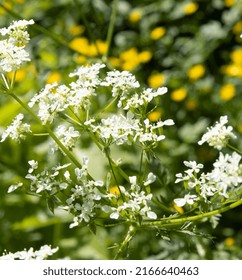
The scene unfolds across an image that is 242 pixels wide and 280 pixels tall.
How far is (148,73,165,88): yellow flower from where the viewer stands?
514cm

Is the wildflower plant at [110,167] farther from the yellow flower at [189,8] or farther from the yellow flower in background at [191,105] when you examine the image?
the yellow flower at [189,8]

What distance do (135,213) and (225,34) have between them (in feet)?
11.6

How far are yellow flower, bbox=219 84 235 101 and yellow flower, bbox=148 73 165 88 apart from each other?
555 mm

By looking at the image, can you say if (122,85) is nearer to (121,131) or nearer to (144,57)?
(121,131)

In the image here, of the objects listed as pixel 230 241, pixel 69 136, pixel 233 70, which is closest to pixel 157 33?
pixel 233 70

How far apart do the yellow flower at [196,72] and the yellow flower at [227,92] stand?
247mm

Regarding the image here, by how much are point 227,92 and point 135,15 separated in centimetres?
142

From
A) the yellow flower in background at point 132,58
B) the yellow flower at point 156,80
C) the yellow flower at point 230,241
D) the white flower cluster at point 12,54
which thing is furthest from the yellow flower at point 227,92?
the white flower cluster at point 12,54

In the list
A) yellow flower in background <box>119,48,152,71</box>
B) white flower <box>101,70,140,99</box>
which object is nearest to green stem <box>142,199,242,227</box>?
white flower <box>101,70,140,99</box>

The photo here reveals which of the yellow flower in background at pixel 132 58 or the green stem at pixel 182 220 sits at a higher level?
the yellow flower in background at pixel 132 58

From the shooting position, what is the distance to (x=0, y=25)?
5500 mm

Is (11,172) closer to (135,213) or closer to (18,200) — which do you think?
(18,200)

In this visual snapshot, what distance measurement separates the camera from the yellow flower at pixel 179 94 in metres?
4.91
